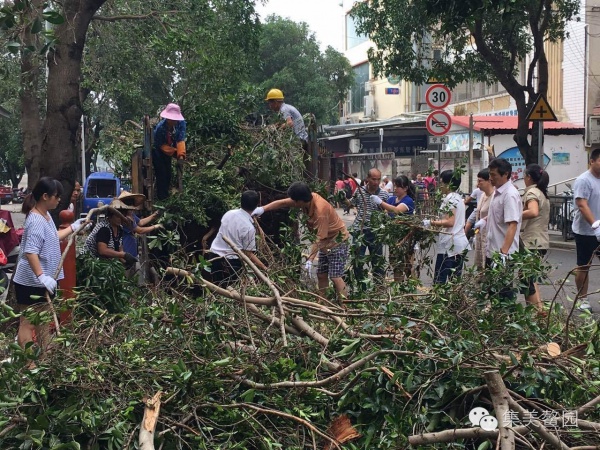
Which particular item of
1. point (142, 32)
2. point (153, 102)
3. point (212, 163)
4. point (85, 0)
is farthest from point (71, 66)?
point (153, 102)

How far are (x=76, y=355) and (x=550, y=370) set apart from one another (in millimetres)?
2438

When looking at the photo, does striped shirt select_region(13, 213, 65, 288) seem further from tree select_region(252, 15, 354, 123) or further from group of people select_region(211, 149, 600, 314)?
tree select_region(252, 15, 354, 123)

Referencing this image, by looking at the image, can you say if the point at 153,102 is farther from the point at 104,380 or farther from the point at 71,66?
the point at 104,380

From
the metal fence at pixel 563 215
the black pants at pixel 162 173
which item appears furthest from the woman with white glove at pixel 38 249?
the metal fence at pixel 563 215

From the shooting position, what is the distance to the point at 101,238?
24.6 feet

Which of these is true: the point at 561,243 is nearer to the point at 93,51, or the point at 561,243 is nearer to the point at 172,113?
the point at 93,51

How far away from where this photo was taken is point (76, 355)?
14.0ft

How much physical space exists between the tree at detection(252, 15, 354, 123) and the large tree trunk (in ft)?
115

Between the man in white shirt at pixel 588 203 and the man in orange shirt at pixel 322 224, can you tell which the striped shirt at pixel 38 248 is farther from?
the man in white shirt at pixel 588 203

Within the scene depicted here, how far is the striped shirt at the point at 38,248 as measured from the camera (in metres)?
6.32

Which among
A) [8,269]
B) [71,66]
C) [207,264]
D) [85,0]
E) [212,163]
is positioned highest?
[85,0]

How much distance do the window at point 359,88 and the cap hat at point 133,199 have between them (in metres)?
45.6

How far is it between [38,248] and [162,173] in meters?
2.51
